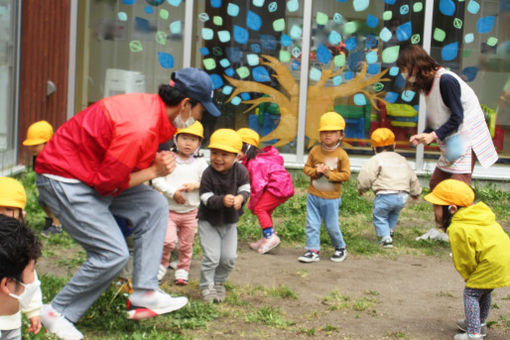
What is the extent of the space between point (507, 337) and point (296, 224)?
11.9ft

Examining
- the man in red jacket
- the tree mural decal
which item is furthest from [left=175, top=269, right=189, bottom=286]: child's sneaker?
the tree mural decal

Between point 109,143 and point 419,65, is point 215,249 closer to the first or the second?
point 109,143

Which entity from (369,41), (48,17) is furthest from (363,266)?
(48,17)

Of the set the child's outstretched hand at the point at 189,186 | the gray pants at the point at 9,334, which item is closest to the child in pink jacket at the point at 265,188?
the child's outstretched hand at the point at 189,186

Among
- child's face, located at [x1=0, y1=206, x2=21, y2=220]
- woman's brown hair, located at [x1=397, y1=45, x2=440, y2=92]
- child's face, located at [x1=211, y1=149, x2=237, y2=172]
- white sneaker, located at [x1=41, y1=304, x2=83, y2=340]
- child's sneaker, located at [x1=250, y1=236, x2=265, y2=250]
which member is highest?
woman's brown hair, located at [x1=397, y1=45, x2=440, y2=92]

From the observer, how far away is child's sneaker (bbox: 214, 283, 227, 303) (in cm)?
624

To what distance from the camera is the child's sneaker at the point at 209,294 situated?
6172mm

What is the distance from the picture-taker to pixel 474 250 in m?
5.32

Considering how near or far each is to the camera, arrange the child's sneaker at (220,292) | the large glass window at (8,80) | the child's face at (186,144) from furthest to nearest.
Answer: the large glass window at (8,80), the child's face at (186,144), the child's sneaker at (220,292)

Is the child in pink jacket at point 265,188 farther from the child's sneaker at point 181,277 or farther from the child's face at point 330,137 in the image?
the child's sneaker at point 181,277

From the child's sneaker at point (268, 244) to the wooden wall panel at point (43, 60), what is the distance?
4289 millimetres

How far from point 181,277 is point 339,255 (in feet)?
5.93

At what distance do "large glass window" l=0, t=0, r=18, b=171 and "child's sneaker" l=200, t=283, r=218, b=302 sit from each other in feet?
16.2

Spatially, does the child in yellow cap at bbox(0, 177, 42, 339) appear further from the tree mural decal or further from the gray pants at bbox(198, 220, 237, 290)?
the tree mural decal
